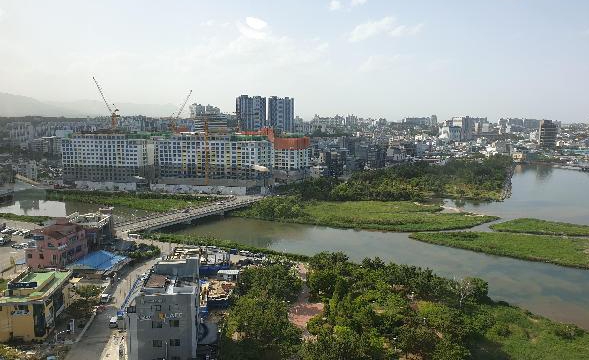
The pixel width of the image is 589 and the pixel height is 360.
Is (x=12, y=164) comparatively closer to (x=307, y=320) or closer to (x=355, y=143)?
(x=355, y=143)

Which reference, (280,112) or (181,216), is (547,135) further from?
(181,216)

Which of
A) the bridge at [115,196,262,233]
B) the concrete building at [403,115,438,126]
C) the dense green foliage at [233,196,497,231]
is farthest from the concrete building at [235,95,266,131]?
the concrete building at [403,115,438,126]

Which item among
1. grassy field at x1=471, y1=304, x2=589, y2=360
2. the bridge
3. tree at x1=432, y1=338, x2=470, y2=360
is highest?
tree at x1=432, y1=338, x2=470, y2=360

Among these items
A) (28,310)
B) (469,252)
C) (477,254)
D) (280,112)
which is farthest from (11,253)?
(280,112)

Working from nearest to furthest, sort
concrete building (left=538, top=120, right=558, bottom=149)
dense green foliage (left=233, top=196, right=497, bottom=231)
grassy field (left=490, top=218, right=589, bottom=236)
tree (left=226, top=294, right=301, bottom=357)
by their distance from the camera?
tree (left=226, top=294, right=301, bottom=357)
grassy field (left=490, top=218, right=589, bottom=236)
dense green foliage (left=233, top=196, right=497, bottom=231)
concrete building (left=538, top=120, right=558, bottom=149)

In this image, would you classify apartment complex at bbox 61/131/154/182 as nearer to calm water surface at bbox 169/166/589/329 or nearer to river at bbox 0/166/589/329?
river at bbox 0/166/589/329

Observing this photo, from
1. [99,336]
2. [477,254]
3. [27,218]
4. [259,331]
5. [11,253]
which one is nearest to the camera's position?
[259,331]

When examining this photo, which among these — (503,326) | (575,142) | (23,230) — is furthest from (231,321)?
(575,142)
